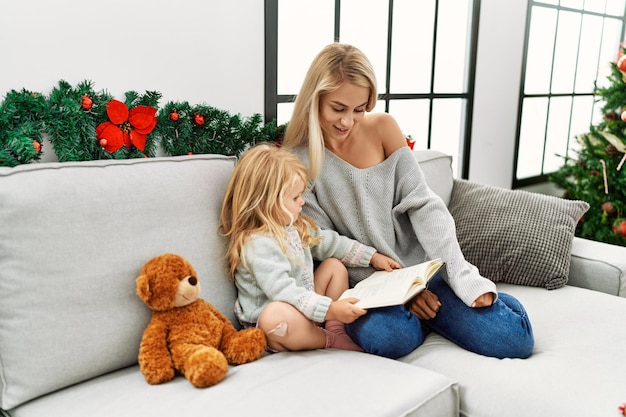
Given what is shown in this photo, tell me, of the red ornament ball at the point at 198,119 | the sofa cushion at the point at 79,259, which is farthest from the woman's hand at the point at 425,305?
the red ornament ball at the point at 198,119

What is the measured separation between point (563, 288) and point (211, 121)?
1.23 meters

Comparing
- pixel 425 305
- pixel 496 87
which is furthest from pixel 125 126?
pixel 496 87

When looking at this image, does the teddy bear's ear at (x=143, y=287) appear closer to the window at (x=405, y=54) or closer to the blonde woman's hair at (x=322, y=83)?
the blonde woman's hair at (x=322, y=83)

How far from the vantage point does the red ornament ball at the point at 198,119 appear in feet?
5.57

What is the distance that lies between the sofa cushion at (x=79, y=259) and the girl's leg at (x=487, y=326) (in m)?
0.63

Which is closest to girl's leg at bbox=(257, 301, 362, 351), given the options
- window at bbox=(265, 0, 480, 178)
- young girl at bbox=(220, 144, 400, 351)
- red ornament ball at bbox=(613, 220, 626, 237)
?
young girl at bbox=(220, 144, 400, 351)

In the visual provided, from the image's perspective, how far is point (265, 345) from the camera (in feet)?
4.42

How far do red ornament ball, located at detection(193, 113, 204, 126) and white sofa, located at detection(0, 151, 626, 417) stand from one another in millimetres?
263

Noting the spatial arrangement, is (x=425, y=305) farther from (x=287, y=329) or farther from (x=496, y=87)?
(x=496, y=87)

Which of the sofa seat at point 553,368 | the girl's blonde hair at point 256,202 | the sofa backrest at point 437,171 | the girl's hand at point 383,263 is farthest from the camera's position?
the sofa backrest at point 437,171

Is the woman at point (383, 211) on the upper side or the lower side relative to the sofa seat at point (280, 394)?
upper

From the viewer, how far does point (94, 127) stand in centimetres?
150

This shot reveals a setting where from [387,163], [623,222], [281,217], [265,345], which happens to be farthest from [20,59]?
[623,222]

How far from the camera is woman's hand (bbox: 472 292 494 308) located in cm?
151
